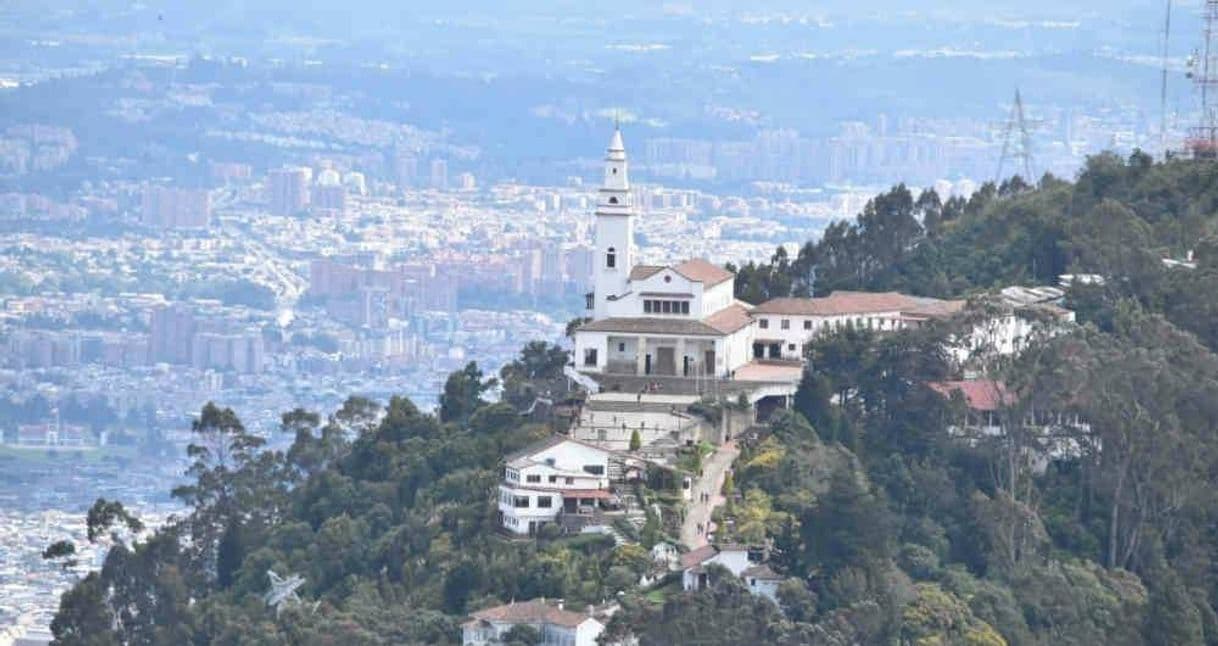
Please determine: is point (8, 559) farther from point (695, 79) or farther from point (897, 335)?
point (695, 79)

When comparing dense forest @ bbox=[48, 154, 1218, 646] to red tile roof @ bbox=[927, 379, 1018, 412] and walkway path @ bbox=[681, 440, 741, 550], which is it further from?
walkway path @ bbox=[681, 440, 741, 550]

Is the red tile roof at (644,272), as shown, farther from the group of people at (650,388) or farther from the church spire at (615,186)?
the group of people at (650,388)

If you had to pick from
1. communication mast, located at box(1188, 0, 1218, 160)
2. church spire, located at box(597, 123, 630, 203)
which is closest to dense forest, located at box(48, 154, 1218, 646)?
church spire, located at box(597, 123, 630, 203)

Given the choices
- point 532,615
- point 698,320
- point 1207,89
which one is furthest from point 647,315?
point 1207,89

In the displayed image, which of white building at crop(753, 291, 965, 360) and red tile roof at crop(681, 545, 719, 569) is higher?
white building at crop(753, 291, 965, 360)

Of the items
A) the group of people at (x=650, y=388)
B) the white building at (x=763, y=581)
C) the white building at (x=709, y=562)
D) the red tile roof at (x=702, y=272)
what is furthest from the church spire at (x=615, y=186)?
the white building at (x=763, y=581)

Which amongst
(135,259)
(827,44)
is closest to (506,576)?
(135,259)
